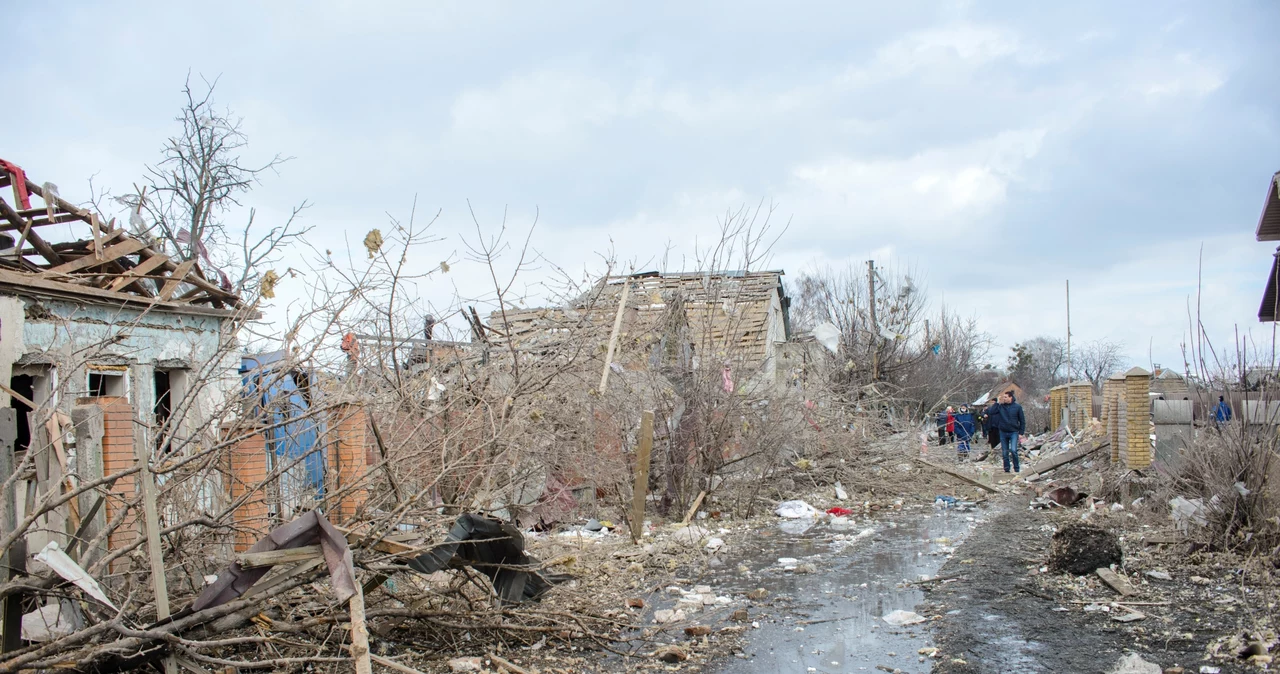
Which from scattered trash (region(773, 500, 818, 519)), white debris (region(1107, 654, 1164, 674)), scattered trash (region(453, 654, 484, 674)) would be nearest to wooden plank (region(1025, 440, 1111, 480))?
scattered trash (region(773, 500, 818, 519))

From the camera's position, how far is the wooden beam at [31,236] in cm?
852

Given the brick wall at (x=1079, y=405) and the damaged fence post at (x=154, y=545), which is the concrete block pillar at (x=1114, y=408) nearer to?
the brick wall at (x=1079, y=405)

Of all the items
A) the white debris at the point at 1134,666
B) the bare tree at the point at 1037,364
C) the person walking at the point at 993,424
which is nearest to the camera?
the white debris at the point at 1134,666

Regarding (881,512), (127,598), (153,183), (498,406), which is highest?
(153,183)

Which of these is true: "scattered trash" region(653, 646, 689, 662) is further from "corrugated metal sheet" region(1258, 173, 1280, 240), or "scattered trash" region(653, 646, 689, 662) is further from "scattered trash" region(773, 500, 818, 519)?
"corrugated metal sheet" region(1258, 173, 1280, 240)

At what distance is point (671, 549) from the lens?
8914 mm

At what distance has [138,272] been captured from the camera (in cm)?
893

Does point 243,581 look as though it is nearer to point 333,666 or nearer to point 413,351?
point 333,666

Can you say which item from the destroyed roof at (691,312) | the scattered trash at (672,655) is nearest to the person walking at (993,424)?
the destroyed roof at (691,312)

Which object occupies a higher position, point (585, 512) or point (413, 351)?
point (413, 351)

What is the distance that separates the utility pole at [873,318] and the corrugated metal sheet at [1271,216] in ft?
42.8

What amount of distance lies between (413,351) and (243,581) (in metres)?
4.67

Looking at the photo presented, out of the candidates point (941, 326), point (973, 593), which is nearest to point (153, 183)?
point (973, 593)

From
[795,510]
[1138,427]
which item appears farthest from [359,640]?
[1138,427]
